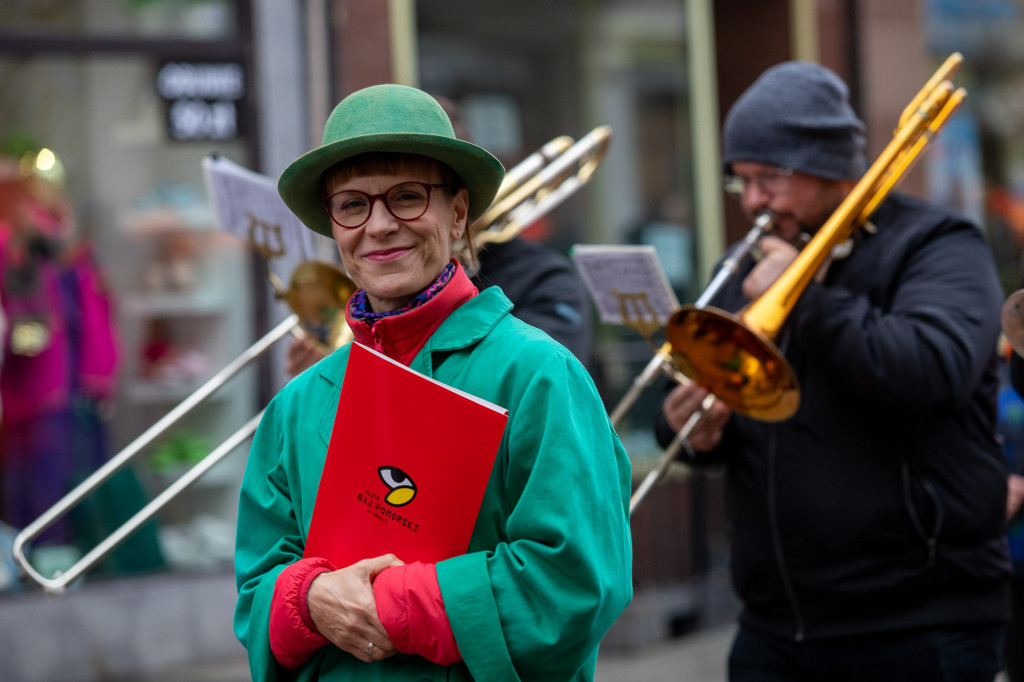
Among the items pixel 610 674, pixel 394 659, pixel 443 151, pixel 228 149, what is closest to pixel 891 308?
pixel 443 151

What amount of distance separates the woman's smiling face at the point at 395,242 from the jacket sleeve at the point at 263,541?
31 centimetres

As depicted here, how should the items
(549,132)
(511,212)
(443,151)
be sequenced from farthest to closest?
(549,132) → (511,212) → (443,151)

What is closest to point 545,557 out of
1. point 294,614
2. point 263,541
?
point 294,614

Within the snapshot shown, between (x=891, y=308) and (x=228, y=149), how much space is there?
435 cm

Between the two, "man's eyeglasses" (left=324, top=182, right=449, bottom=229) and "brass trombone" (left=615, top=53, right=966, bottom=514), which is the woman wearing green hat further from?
"brass trombone" (left=615, top=53, right=966, bottom=514)

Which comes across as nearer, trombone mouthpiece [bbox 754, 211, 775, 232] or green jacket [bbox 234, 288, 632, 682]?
green jacket [bbox 234, 288, 632, 682]

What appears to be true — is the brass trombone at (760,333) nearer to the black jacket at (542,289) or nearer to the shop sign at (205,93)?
the black jacket at (542,289)

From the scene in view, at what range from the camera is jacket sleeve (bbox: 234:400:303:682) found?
201 centimetres

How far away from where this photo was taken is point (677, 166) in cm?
755

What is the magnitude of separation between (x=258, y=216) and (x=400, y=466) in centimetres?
167

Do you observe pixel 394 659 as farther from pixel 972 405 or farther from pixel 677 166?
pixel 677 166

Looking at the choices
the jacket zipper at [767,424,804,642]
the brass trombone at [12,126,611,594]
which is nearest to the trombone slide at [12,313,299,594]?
the brass trombone at [12,126,611,594]

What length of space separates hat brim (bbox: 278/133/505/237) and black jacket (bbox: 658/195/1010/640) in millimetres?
1097

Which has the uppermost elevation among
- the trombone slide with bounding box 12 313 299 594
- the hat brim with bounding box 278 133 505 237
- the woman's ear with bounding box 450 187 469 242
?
the hat brim with bounding box 278 133 505 237
